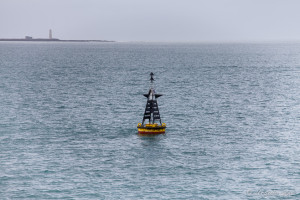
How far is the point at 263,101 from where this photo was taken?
90125 millimetres

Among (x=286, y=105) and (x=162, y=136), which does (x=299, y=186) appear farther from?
(x=286, y=105)

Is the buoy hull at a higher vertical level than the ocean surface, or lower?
higher

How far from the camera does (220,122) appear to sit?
224 ft

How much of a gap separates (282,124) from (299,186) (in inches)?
1049

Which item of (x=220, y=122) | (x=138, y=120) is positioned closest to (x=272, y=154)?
(x=220, y=122)

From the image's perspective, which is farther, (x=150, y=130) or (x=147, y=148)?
(x=150, y=130)

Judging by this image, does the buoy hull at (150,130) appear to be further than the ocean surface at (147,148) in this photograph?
Yes

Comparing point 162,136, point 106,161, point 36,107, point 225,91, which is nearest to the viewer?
point 106,161

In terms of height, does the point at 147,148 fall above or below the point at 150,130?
below

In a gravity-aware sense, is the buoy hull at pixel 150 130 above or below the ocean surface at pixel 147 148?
above

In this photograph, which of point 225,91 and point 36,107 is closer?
point 36,107

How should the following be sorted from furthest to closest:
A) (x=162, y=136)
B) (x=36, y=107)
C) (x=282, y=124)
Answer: (x=36, y=107) < (x=282, y=124) < (x=162, y=136)

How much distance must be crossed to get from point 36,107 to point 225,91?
42135 millimetres

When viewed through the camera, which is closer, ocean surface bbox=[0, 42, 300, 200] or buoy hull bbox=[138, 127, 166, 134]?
ocean surface bbox=[0, 42, 300, 200]
